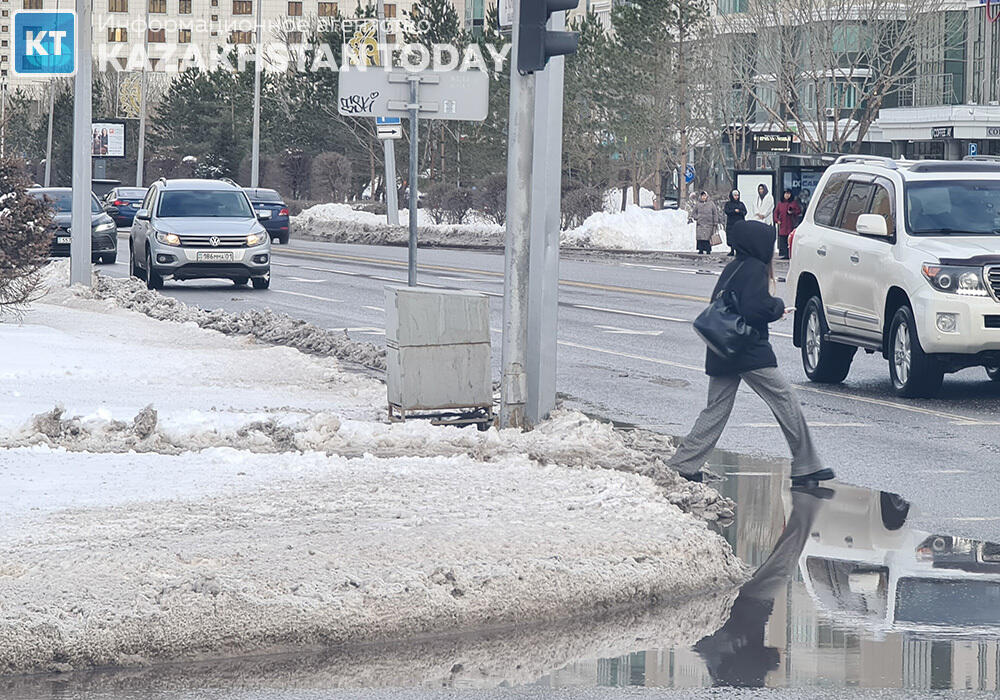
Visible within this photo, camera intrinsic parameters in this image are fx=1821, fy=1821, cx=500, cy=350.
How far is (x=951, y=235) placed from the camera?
15.5 m

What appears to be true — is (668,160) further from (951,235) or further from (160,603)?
(160,603)

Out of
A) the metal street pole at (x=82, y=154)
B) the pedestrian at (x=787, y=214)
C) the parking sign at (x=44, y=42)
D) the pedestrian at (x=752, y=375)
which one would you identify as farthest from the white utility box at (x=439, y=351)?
the pedestrian at (x=787, y=214)

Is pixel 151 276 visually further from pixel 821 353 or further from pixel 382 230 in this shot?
pixel 382 230

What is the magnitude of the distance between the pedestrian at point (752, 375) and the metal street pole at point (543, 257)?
1323 millimetres

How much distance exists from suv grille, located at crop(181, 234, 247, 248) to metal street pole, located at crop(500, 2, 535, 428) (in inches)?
690

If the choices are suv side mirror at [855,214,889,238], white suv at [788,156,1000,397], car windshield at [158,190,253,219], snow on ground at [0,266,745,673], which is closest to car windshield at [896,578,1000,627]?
snow on ground at [0,266,745,673]

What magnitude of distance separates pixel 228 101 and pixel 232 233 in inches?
2684

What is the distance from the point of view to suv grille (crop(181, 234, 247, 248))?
2833cm

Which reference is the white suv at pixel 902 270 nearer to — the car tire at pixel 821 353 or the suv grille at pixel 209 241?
the car tire at pixel 821 353

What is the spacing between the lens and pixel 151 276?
28.7m

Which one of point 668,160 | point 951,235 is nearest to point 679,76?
point 668,160

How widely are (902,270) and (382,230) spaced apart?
3942 centimetres

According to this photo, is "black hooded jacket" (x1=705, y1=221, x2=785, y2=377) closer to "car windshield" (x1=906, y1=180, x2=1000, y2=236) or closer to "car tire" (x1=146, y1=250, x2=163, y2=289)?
"car windshield" (x1=906, y1=180, x2=1000, y2=236)

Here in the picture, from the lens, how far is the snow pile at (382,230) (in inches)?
1992
